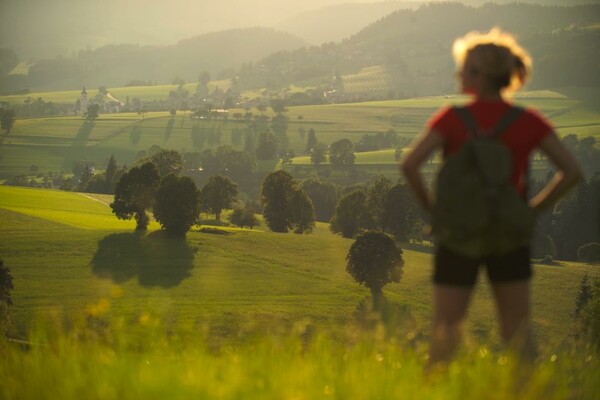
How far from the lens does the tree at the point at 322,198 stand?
131m

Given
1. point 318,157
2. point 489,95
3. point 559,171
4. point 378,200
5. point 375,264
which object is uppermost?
point 318,157

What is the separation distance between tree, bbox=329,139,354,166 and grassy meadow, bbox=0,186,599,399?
53134mm

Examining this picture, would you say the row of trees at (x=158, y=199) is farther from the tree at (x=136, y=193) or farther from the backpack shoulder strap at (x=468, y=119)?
the backpack shoulder strap at (x=468, y=119)

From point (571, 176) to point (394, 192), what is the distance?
9979cm

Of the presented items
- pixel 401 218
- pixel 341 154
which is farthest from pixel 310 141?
pixel 401 218

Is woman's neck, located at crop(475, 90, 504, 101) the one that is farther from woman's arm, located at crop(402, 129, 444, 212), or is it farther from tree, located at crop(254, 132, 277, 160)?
tree, located at crop(254, 132, 277, 160)

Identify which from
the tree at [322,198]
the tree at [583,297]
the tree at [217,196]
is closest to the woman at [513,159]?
the tree at [583,297]

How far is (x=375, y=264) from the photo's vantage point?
79562 millimetres

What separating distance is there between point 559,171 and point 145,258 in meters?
81.0

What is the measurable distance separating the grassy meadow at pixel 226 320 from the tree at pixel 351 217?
2.46 m

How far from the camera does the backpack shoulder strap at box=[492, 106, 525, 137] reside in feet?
18.9

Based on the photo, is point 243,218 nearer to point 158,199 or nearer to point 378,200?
point 158,199

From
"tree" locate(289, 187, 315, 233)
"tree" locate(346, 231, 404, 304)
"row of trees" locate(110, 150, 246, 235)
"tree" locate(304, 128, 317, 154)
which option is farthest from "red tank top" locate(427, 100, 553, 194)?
"tree" locate(304, 128, 317, 154)

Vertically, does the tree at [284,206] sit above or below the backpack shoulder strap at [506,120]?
below
